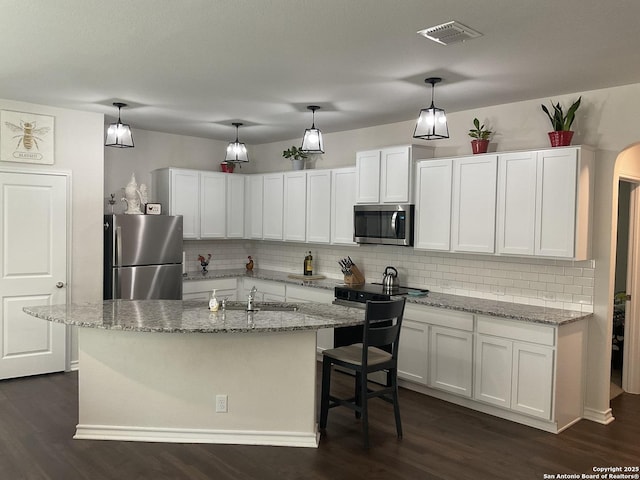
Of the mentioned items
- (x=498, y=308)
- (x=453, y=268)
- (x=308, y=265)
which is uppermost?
(x=453, y=268)

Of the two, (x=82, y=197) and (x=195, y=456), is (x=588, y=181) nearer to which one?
(x=195, y=456)

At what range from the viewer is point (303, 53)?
3.53 metres

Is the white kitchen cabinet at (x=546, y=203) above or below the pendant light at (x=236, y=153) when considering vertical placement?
below

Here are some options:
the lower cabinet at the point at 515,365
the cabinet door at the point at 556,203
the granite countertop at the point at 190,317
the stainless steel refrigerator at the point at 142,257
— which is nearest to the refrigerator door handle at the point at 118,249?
the stainless steel refrigerator at the point at 142,257

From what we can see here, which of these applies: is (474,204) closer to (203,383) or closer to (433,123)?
(433,123)

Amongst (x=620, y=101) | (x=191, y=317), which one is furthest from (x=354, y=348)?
(x=620, y=101)

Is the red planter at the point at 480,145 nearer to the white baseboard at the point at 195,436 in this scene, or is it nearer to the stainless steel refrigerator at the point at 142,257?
the white baseboard at the point at 195,436

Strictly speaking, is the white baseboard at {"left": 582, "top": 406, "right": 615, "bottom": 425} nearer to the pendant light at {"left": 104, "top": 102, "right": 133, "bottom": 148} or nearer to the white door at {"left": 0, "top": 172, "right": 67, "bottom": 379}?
the pendant light at {"left": 104, "top": 102, "right": 133, "bottom": 148}

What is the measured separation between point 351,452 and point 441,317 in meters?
1.58

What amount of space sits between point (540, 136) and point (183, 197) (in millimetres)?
4154

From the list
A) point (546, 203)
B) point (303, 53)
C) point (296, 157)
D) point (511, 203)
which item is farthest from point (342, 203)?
point (303, 53)

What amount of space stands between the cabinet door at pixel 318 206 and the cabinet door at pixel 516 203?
224 cm

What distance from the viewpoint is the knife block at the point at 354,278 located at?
6.08 m

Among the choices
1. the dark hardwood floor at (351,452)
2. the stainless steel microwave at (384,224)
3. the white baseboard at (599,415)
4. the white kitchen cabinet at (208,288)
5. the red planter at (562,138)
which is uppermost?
the red planter at (562,138)
